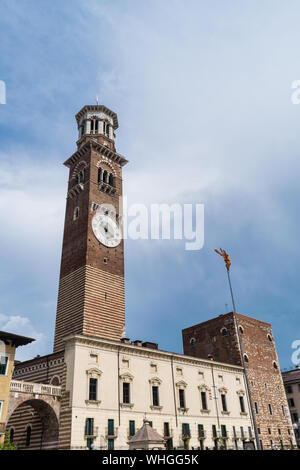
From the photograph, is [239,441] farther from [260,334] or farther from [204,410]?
[260,334]

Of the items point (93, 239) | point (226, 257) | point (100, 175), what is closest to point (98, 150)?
point (100, 175)

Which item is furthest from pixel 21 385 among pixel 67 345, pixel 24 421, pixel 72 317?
pixel 72 317

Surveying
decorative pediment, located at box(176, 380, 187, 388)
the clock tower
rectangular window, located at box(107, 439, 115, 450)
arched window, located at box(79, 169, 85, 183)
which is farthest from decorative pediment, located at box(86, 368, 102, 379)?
arched window, located at box(79, 169, 85, 183)

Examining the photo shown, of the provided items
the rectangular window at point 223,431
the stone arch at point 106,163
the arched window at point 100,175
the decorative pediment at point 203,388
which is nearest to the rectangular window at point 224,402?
the rectangular window at point 223,431

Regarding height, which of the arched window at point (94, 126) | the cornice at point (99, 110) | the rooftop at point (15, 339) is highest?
the cornice at point (99, 110)

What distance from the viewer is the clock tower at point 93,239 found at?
40.6 meters

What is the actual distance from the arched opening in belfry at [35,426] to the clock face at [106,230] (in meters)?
20.2

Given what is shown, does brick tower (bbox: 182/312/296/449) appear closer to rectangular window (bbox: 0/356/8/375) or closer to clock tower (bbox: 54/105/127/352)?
clock tower (bbox: 54/105/127/352)

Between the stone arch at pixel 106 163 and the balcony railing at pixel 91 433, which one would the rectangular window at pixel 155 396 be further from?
the stone arch at pixel 106 163

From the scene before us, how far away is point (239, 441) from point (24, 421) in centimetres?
2220

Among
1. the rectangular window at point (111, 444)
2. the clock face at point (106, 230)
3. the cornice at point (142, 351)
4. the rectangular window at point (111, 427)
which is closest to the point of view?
the rectangular window at point (111, 444)

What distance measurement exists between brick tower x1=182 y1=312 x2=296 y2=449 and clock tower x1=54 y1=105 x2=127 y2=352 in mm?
14679

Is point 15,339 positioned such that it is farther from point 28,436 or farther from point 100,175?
point 100,175
